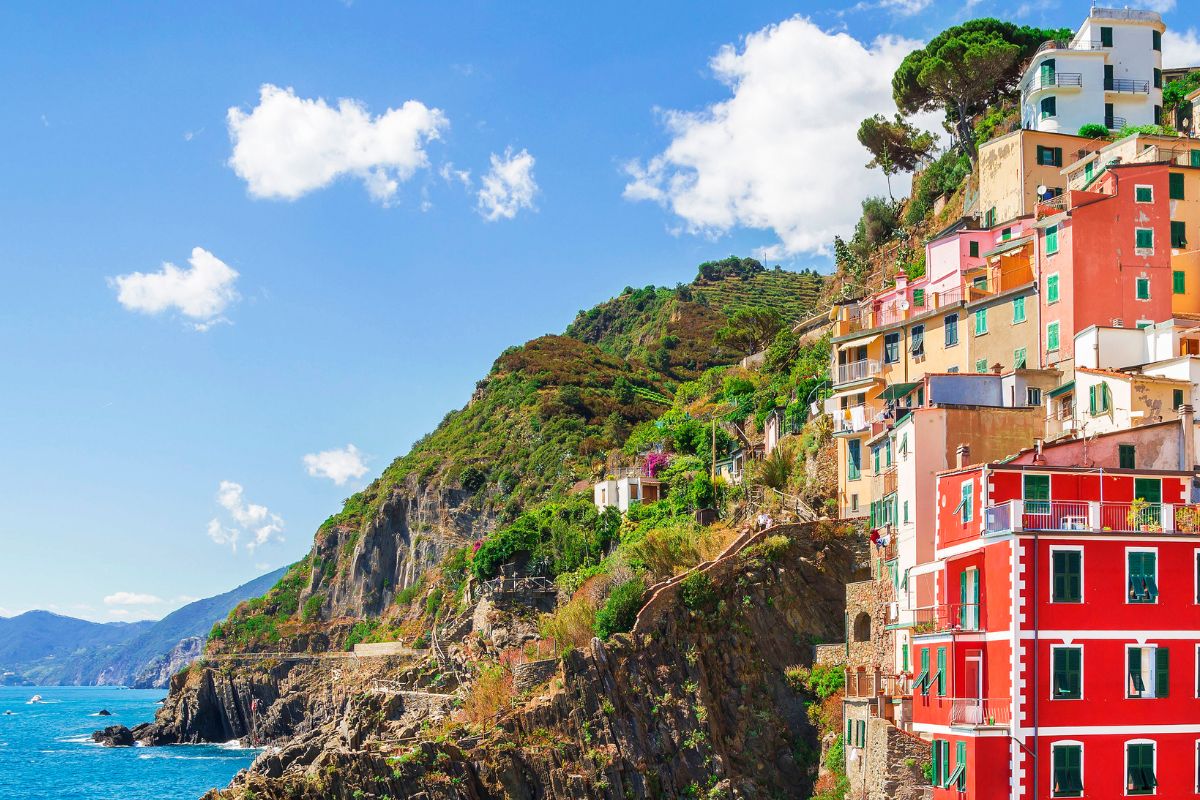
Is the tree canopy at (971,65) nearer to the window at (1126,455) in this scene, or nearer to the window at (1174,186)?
the window at (1174,186)

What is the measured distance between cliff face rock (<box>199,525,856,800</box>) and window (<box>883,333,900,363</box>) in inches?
377

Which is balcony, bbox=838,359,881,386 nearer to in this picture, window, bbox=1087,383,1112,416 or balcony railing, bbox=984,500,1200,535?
window, bbox=1087,383,1112,416

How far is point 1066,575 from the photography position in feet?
114

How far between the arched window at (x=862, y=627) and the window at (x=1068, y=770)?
11866mm

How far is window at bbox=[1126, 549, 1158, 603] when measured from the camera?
3491 centimetres

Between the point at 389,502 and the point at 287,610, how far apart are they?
16.0 m

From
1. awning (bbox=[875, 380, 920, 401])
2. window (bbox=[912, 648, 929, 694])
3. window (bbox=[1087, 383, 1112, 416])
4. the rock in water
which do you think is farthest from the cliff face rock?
the rock in water

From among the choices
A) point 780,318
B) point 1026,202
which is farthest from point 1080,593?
point 780,318

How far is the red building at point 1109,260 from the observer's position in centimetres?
4725

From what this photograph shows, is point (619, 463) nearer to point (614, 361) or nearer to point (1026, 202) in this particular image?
point (1026, 202)

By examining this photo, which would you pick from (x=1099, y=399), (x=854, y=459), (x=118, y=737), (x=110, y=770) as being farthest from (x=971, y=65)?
(x=118, y=737)

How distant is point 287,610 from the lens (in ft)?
400

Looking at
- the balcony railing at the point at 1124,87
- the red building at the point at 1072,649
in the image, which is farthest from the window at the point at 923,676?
the balcony railing at the point at 1124,87

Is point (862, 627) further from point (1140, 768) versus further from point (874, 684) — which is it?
point (1140, 768)
